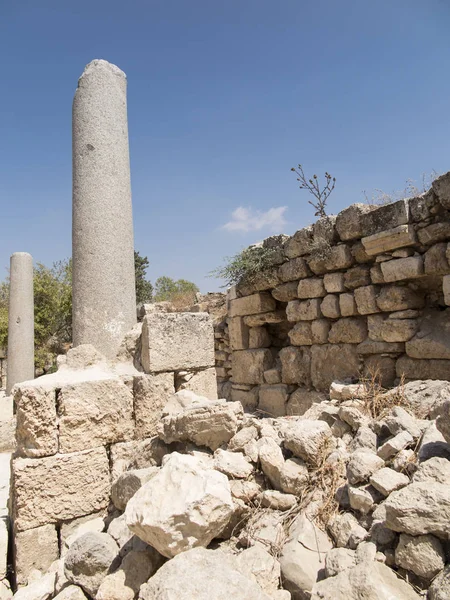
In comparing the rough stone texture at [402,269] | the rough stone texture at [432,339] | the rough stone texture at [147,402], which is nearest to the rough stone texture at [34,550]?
the rough stone texture at [147,402]

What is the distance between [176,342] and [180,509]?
183 cm

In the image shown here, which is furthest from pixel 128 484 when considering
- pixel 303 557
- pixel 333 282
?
pixel 333 282

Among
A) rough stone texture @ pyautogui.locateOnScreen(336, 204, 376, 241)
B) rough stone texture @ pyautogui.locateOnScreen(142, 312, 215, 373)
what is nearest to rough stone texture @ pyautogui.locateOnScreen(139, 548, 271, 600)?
rough stone texture @ pyautogui.locateOnScreen(142, 312, 215, 373)

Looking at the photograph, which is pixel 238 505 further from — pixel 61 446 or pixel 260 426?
pixel 61 446

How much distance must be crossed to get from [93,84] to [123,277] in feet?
6.01

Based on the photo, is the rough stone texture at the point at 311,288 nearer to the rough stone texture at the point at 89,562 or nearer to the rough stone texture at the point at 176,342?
the rough stone texture at the point at 176,342

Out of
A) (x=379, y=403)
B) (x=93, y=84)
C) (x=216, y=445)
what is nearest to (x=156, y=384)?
(x=216, y=445)

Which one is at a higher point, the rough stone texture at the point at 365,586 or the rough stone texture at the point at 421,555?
the rough stone texture at the point at 421,555

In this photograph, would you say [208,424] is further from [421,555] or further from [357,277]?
[357,277]

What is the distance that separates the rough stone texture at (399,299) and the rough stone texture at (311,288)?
102cm

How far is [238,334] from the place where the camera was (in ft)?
24.2

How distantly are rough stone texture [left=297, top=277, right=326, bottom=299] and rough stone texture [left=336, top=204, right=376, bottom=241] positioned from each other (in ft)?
2.41

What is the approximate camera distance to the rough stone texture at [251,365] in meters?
6.92

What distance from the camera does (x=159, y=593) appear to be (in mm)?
1811
